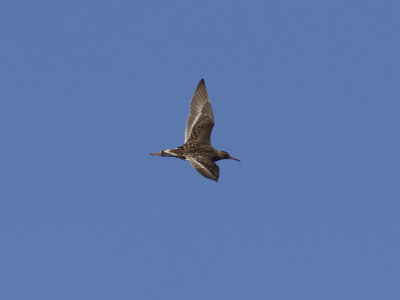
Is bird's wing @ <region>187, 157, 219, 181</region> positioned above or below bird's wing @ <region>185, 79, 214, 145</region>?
below

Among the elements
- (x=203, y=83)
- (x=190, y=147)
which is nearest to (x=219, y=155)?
(x=190, y=147)

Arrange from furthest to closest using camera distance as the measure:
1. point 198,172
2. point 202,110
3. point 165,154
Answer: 1. point 202,110
2. point 165,154
3. point 198,172

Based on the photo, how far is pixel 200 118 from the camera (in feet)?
124

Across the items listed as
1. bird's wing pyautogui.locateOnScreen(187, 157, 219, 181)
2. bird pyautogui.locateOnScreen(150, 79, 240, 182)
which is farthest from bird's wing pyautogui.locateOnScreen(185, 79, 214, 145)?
bird's wing pyautogui.locateOnScreen(187, 157, 219, 181)

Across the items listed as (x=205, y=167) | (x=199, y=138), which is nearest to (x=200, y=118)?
(x=199, y=138)

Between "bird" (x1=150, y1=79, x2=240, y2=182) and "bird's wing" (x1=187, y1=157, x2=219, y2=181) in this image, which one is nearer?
"bird's wing" (x1=187, y1=157, x2=219, y2=181)

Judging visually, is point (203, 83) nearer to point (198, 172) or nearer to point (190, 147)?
point (190, 147)

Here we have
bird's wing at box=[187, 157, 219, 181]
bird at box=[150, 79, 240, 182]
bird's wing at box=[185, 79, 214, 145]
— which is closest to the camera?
bird's wing at box=[187, 157, 219, 181]

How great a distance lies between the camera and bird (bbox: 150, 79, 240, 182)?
111 ft

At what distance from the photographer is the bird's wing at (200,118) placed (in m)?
37.0

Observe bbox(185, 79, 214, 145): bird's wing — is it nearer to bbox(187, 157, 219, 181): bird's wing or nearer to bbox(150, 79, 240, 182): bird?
bbox(150, 79, 240, 182): bird

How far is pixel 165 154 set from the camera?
1399 inches

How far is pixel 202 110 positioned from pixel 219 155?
10.0 feet

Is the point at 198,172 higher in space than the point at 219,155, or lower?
lower
